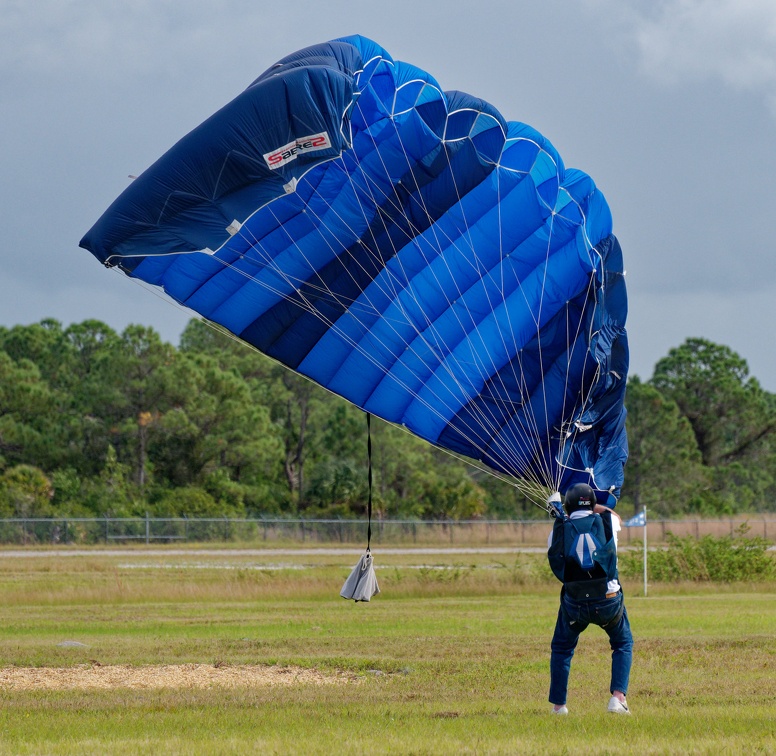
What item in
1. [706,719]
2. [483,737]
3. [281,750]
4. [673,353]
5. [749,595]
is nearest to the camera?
[281,750]

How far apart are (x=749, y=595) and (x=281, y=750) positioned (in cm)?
2057

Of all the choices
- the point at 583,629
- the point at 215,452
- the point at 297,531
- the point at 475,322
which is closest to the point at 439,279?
the point at 475,322

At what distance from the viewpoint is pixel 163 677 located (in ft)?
38.7

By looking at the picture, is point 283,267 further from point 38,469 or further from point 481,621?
point 38,469

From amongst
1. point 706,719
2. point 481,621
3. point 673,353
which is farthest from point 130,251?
point 673,353

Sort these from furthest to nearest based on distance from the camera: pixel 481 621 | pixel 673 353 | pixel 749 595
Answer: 1. pixel 673 353
2. pixel 749 595
3. pixel 481 621

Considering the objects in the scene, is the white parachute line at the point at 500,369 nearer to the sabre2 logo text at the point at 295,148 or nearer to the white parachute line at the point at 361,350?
the white parachute line at the point at 361,350

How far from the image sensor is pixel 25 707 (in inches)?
381

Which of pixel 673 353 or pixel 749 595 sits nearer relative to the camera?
pixel 749 595

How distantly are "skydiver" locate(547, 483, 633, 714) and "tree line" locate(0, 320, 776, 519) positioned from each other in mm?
45407

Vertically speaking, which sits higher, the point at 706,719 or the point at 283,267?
the point at 283,267

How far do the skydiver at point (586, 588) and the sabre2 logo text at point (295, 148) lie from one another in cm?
389

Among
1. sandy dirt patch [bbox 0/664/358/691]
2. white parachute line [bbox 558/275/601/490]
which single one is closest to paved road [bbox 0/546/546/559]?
sandy dirt patch [bbox 0/664/358/691]

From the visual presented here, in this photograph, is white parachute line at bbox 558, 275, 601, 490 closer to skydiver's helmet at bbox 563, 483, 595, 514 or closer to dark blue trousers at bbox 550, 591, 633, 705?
skydiver's helmet at bbox 563, 483, 595, 514
